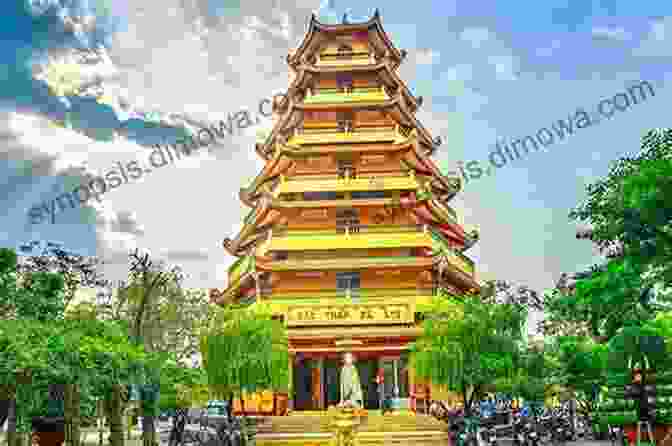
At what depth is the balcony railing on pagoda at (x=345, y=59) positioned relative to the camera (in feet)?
110

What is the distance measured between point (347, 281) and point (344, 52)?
37.7 ft

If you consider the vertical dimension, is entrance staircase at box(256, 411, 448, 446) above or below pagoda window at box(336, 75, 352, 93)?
below

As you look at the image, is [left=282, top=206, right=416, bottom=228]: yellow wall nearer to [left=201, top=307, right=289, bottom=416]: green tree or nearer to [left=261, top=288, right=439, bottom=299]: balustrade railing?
[left=261, top=288, right=439, bottom=299]: balustrade railing

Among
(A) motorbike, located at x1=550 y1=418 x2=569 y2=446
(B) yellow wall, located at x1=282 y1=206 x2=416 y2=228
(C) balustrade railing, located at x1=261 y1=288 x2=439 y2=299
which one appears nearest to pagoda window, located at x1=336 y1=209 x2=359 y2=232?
(B) yellow wall, located at x1=282 y1=206 x2=416 y2=228

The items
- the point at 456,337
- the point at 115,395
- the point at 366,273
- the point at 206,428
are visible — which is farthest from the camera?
the point at 366,273

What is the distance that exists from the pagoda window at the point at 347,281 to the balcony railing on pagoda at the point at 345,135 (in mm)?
5731

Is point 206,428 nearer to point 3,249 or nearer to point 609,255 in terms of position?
point 3,249

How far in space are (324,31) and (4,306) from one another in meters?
22.5

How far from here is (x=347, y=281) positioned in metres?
29.6

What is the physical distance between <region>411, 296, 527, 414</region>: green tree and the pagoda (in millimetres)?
4114

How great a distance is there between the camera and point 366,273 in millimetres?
29594

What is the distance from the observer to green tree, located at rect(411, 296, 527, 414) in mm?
21328

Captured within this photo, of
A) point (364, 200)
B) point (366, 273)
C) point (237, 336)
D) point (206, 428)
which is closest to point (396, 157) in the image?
point (364, 200)

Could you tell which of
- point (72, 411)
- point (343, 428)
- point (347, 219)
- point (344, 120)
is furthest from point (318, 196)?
point (72, 411)
